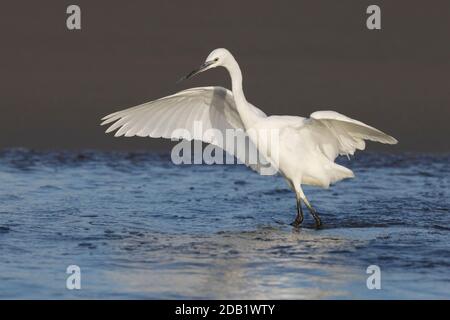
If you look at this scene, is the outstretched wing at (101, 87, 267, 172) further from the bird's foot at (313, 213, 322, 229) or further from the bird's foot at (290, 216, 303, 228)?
the bird's foot at (313, 213, 322, 229)

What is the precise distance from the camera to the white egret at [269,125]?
10.7 meters

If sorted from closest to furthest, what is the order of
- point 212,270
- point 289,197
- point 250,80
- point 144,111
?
point 212,270 → point 144,111 → point 289,197 → point 250,80

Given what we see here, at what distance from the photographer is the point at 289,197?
45.5ft

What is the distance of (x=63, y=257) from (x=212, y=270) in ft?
4.62

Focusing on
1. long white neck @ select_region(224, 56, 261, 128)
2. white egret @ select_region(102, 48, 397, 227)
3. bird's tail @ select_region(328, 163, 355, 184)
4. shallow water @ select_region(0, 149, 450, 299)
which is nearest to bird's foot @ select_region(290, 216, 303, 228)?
white egret @ select_region(102, 48, 397, 227)

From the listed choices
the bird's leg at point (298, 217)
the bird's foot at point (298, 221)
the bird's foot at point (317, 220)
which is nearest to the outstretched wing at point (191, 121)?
the bird's leg at point (298, 217)

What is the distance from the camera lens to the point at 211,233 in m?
10.5

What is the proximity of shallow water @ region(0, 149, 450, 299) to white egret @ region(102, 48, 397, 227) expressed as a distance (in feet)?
2.11

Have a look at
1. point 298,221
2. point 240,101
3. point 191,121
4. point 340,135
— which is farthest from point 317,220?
point 191,121

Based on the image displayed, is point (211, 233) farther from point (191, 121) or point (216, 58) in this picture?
point (191, 121)

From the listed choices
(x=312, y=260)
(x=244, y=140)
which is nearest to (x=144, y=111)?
(x=244, y=140)

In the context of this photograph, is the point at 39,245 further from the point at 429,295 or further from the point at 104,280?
the point at 429,295

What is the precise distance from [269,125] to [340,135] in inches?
31.7

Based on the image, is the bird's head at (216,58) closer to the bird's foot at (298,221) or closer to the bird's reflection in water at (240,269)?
the bird's reflection in water at (240,269)
